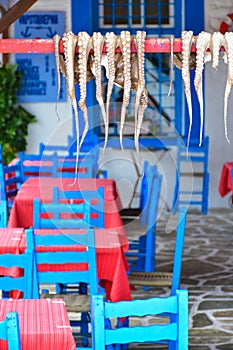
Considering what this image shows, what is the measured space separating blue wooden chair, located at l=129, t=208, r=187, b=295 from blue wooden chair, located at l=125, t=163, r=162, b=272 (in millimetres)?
Answer: 788

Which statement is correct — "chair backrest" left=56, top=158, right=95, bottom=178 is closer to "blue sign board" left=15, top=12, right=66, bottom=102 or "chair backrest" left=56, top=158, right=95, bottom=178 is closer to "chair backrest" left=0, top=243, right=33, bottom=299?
"blue sign board" left=15, top=12, right=66, bottom=102

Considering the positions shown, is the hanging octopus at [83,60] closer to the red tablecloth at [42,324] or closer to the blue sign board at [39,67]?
the red tablecloth at [42,324]

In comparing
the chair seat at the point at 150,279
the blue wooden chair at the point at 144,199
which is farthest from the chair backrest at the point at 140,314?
the blue wooden chair at the point at 144,199

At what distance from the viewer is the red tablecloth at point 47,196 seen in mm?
6463

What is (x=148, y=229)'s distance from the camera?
21.7ft

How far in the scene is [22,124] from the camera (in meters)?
10.8

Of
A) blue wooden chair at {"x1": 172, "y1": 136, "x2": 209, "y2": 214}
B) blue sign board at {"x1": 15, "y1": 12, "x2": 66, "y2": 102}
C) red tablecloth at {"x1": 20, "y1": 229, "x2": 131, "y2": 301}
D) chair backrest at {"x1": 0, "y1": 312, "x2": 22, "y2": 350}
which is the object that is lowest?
blue wooden chair at {"x1": 172, "y1": 136, "x2": 209, "y2": 214}

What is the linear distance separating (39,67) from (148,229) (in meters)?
4.80

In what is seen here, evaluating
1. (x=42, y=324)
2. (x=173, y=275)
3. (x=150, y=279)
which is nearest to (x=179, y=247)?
(x=173, y=275)

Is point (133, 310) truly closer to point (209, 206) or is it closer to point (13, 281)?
point (13, 281)

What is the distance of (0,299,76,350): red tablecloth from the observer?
318 cm

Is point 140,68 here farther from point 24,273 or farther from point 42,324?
point 24,273

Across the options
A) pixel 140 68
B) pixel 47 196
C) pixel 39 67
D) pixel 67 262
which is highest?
pixel 140 68

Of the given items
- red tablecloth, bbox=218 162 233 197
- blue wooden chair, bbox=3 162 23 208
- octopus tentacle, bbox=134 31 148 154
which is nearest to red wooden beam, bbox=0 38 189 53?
octopus tentacle, bbox=134 31 148 154
